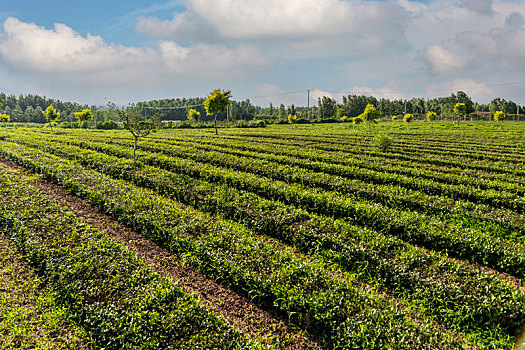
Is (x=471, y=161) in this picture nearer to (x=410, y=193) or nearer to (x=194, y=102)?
(x=410, y=193)

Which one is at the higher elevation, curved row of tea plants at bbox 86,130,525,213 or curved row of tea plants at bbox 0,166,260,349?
curved row of tea plants at bbox 86,130,525,213

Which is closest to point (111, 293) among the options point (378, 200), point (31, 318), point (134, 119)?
point (31, 318)

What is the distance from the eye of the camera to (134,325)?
5129mm

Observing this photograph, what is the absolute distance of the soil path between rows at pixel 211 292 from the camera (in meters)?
5.55

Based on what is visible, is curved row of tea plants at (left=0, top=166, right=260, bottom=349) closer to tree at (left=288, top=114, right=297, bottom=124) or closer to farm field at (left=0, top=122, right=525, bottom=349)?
farm field at (left=0, top=122, right=525, bottom=349)

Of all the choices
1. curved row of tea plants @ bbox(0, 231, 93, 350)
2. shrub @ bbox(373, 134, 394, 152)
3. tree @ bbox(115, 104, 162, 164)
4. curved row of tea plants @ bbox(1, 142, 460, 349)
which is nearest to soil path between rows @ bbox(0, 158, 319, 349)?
curved row of tea plants @ bbox(1, 142, 460, 349)

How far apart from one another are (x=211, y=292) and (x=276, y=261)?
60.9 inches

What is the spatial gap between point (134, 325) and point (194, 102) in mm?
162384

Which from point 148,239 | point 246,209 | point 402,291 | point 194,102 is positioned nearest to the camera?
point 402,291

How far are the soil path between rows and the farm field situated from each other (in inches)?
1.3

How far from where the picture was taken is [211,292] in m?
6.70

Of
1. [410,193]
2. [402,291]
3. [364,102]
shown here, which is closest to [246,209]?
[402,291]

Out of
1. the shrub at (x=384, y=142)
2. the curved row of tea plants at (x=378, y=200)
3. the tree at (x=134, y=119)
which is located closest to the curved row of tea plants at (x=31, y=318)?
the curved row of tea plants at (x=378, y=200)

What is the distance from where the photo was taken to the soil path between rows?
5.55m
